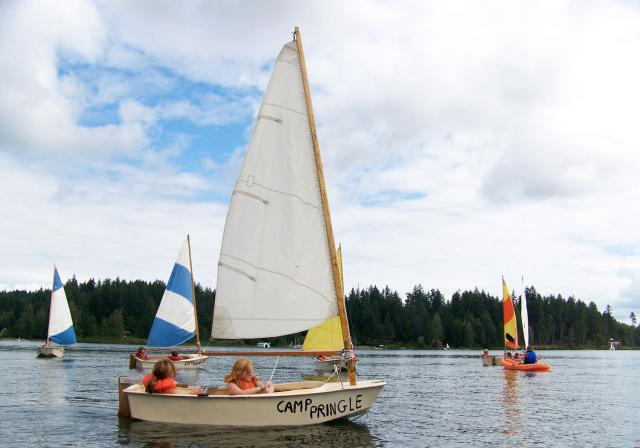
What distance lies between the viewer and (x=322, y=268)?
2072 centimetres

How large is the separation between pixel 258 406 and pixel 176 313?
37.7 m

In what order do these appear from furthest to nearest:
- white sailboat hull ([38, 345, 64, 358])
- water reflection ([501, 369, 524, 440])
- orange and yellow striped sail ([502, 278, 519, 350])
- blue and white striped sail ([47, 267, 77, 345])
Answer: blue and white striped sail ([47, 267, 77, 345])
orange and yellow striped sail ([502, 278, 519, 350])
white sailboat hull ([38, 345, 64, 358])
water reflection ([501, 369, 524, 440])

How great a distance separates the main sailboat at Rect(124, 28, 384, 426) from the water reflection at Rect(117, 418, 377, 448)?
435mm

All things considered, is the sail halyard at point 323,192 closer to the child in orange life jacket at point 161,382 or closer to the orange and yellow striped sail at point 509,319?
the child in orange life jacket at point 161,382

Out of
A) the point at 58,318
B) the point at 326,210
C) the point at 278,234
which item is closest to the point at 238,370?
the point at 278,234

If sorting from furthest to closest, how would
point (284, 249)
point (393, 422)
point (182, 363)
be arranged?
point (182, 363) < point (393, 422) < point (284, 249)

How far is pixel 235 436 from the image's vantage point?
19.0 metres

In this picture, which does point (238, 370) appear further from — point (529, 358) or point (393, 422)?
point (529, 358)

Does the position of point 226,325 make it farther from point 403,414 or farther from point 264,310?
point 403,414

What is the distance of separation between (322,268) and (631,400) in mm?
24994

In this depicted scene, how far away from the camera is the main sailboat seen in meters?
20.3

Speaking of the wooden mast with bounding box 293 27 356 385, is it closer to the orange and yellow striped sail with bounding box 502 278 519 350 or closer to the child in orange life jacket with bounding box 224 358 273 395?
the child in orange life jacket with bounding box 224 358 273 395

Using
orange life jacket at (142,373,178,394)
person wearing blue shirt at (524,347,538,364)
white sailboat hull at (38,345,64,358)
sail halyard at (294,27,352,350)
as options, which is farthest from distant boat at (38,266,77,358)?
sail halyard at (294,27,352,350)

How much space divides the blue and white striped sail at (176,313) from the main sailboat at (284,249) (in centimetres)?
3447
